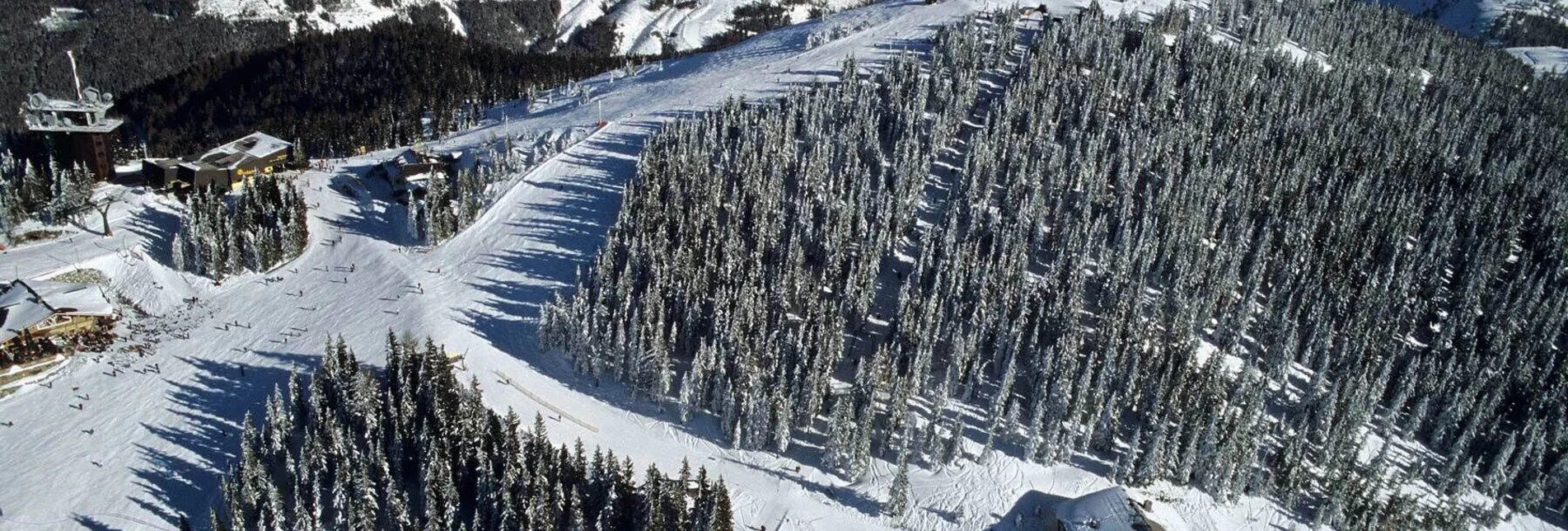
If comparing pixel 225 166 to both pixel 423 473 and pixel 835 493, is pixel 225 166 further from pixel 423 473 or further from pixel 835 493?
pixel 835 493

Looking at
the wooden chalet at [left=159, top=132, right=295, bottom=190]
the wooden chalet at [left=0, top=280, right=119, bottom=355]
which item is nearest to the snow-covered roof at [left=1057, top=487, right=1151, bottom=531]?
the wooden chalet at [left=0, top=280, right=119, bottom=355]

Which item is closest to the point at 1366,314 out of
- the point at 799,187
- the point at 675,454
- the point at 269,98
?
the point at 799,187

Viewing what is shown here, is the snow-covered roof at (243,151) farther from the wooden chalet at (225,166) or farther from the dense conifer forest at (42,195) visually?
the dense conifer forest at (42,195)

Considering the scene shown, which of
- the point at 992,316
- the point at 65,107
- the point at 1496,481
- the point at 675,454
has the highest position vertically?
the point at 65,107

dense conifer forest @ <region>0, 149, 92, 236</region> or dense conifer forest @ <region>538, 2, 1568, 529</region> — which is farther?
dense conifer forest @ <region>0, 149, 92, 236</region>

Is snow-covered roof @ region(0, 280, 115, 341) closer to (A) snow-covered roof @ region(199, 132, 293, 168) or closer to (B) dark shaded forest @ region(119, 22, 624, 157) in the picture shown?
(A) snow-covered roof @ region(199, 132, 293, 168)

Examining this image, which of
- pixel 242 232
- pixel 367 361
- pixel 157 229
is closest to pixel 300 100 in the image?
pixel 157 229

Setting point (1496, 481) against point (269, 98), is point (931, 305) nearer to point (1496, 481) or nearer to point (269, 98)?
point (1496, 481)
